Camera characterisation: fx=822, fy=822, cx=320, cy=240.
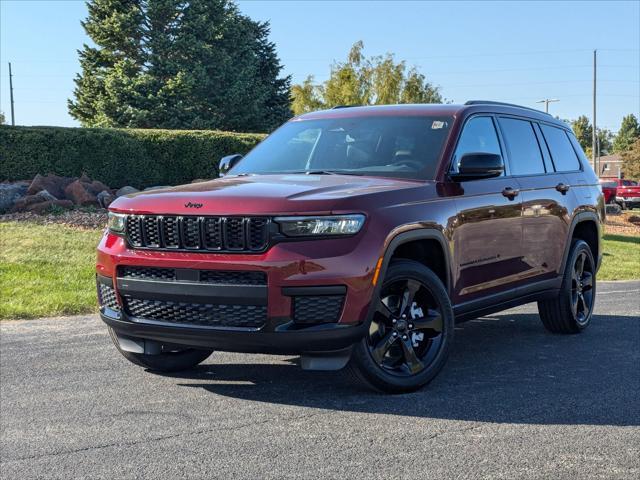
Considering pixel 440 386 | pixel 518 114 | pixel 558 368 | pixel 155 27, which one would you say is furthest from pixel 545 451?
pixel 155 27

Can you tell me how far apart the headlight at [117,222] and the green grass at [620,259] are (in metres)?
11.2

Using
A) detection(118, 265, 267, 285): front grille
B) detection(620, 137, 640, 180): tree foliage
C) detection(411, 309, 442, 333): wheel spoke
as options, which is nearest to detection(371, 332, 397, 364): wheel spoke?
detection(411, 309, 442, 333): wheel spoke

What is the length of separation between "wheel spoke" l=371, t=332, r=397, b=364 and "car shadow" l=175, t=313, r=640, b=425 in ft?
0.86

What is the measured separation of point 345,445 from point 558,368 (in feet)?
8.50

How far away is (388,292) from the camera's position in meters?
5.26

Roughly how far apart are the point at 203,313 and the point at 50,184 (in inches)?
536

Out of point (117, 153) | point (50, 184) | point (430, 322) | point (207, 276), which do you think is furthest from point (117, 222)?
point (117, 153)

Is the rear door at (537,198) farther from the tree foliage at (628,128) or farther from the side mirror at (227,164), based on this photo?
the tree foliage at (628,128)

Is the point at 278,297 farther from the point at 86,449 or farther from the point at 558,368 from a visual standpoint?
the point at 558,368

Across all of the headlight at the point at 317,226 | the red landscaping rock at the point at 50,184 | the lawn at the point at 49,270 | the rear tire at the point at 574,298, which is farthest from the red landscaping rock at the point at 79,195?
the headlight at the point at 317,226

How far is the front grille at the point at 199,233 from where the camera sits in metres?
4.78

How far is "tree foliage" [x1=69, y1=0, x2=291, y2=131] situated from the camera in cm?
3925

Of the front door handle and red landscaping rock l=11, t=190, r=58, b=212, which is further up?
the front door handle

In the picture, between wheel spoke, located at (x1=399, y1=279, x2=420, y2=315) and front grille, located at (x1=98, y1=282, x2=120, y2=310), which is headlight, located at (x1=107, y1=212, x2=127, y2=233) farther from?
wheel spoke, located at (x1=399, y1=279, x2=420, y2=315)
